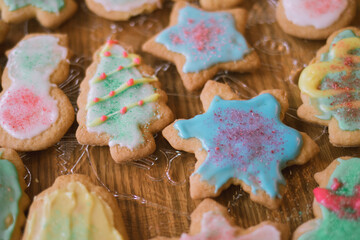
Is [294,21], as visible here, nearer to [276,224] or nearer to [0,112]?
[276,224]

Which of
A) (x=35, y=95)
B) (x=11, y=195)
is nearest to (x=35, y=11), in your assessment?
(x=35, y=95)

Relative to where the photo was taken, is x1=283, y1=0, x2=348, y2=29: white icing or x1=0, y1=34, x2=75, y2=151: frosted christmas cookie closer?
x1=0, y1=34, x2=75, y2=151: frosted christmas cookie

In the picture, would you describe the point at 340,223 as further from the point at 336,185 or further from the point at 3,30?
the point at 3,30

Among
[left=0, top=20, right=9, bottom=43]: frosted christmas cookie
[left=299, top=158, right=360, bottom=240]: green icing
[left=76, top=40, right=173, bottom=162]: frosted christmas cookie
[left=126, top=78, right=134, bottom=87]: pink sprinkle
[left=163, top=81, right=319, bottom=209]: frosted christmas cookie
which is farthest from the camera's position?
[left=0, top=20, right=9, bottom=43]: frosted christmas cookie

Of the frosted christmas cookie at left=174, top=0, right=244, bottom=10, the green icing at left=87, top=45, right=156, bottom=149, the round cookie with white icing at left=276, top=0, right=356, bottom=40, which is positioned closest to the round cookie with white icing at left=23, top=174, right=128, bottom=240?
the green icing at left=87, top=45, right=156, bottom=149

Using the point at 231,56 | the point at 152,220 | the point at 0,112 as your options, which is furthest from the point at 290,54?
the point at 0,112

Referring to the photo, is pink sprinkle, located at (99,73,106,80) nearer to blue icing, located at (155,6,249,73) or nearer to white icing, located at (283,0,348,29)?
blue icing, located at (155,6,249,73)

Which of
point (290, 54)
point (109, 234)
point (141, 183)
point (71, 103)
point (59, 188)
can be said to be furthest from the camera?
point (290, 54)
